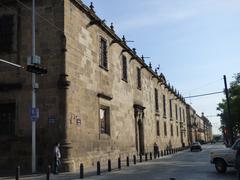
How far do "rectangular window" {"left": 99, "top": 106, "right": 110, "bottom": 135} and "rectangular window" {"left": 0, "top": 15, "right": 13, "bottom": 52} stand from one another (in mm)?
8267

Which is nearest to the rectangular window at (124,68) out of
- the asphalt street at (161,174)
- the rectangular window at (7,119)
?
the asphalt street at (161,174)

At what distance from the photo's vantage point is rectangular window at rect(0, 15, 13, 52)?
80.2ft

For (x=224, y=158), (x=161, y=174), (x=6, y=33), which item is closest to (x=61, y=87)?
(x=6, y=33)

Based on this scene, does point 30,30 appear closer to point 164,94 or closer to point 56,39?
point 56,39

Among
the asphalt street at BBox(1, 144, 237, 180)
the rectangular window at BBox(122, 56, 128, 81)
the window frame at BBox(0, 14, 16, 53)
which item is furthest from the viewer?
the rectangular window at BBox(122, 56, 128, 81)

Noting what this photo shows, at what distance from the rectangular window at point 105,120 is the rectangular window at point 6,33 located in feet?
27.1

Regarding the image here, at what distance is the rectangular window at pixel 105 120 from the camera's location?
29.7 m

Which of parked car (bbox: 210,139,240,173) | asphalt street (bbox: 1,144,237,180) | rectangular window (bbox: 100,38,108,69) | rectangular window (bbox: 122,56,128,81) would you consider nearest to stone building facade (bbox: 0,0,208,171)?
rectangular window (bbox: 100,38,108,69)

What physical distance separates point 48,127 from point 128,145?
14.4 metres

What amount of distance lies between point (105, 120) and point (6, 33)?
989cm

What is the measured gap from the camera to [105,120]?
1206 inches

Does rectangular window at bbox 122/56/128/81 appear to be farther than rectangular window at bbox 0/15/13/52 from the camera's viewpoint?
→ Yes

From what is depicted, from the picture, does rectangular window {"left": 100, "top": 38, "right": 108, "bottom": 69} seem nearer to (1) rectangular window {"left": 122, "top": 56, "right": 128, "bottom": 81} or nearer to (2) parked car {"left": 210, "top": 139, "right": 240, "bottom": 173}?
(1) rectangular window {"left": 122, "top": 56, "right": 128, "bottom": 81}

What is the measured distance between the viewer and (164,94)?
202ft
